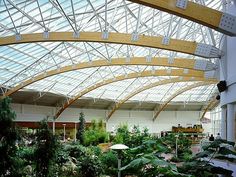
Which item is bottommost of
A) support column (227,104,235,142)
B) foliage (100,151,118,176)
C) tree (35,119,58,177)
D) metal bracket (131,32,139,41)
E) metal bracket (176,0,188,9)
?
foliage (100,151,118,176)

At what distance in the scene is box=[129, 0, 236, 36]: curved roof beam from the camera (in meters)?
12.8

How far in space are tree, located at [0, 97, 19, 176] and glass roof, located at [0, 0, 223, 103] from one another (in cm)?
721

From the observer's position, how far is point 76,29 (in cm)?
2055

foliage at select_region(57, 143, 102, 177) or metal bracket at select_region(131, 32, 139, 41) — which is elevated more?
metal bracket at select_region(131, 32, 139, 41)

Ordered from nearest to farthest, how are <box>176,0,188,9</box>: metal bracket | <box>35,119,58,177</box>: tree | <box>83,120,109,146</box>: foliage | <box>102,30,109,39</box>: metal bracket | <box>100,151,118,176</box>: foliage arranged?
<box>176,0,188,9</box>: metal bracket < <box>35,119,58,177</box>: tree < <box>100,151,118,176</box>: foliage < <box>102,30,109,39</box>: metal bracket < <box>83,120,109,146</box>: foliage

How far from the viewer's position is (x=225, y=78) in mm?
15875

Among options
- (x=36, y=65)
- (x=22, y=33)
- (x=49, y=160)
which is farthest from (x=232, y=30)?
(x=36, y=65)

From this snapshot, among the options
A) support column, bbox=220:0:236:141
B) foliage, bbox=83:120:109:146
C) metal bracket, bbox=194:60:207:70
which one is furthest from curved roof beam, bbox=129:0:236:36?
foliage, bbox=83:120:109:146

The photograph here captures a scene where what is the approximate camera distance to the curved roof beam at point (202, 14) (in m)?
12.8

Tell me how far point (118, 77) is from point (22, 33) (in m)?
16.9

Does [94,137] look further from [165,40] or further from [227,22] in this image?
[227,22]

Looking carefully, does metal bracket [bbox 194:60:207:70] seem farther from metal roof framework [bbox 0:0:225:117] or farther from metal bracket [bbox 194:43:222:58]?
metal bracket [bbox 194:43:222:58]

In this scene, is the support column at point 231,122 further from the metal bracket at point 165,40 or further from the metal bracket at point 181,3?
the metal bracket at point 165,40

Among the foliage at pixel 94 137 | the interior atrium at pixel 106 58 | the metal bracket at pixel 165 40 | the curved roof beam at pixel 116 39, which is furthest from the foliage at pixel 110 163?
the foliage at pixel 94 137
